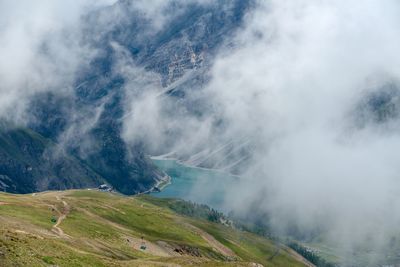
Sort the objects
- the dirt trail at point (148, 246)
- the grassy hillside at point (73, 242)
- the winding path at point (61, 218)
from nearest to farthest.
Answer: the grassy hillside at point (73, 242), the winding path at point (61, 218), the dirt trail at point (148, 246)

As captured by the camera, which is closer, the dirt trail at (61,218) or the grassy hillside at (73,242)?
the grassy hillside at (73,242)

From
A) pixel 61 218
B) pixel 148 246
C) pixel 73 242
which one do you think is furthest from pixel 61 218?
pixel 73 242

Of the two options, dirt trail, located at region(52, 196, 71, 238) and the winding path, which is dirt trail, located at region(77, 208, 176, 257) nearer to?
the winding path

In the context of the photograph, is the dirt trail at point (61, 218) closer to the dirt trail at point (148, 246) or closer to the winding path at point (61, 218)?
the winding path at point (61, 218)

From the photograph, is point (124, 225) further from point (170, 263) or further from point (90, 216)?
point (170, 263)

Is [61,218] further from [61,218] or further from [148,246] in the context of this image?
[148,246]

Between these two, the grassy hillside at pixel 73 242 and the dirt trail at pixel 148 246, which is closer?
the grassy hillside at pixel 73 242

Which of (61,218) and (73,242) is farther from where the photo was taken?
(61,218)

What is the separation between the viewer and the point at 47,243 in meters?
71.0

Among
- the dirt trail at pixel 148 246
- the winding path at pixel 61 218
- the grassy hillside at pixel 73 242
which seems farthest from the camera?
the dirt trail at pixel 148 246

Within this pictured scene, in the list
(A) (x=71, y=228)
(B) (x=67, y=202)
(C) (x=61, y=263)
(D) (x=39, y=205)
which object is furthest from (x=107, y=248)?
(B) (x=67, y=202)

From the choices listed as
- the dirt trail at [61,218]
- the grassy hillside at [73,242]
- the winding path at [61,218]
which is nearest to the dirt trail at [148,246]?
the grassy hillside at [73,242]

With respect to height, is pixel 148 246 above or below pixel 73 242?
above

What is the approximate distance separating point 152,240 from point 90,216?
23.6 m
